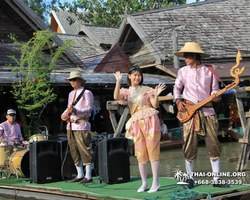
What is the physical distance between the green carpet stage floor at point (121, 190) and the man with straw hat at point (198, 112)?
248 mm

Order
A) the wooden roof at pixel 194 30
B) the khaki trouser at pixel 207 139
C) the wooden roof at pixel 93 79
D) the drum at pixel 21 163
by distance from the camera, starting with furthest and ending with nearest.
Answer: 1. the wooden roof at pixel 194 30
2. the wooden roof at pixel 93 79
3. the drum at pixel 21 163
4. the khaki trouser at pixel 207 139

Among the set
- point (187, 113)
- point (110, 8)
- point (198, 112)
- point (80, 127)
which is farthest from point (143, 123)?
point (110, 8)

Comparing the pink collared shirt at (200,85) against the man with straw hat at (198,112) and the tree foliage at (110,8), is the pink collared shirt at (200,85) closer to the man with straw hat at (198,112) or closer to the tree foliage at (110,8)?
→ the man with straw hat at (198,112)

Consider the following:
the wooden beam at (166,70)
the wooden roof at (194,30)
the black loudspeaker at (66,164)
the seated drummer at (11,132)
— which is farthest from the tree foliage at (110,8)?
the black loudspeaker at (66,164)

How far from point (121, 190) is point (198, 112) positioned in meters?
1.58

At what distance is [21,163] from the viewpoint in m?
9.17

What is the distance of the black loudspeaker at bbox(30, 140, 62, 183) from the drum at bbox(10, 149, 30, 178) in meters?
0.85

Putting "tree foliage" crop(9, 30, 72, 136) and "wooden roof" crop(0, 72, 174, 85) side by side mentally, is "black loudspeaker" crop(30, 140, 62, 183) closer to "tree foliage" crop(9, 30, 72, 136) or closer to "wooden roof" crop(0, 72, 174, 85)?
"tree foliage" crop(9, 30, 72, 136)

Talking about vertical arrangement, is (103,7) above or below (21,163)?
above

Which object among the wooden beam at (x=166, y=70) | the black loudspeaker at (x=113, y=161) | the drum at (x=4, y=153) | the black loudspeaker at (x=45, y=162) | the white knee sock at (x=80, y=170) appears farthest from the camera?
the wooden beam at (x=166, y=70)

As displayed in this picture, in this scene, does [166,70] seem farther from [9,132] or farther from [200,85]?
[200,85]

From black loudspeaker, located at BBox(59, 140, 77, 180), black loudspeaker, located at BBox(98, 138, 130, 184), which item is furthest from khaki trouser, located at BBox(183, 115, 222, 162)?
black loudspeaker, located at BBox(59, 140, 77, 180)

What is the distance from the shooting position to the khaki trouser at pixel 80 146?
7.71m

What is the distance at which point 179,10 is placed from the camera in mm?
22078
